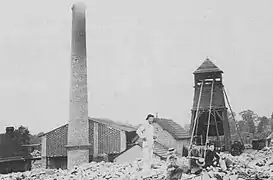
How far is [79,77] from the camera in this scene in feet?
57.2

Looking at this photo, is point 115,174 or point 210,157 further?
point 115,174

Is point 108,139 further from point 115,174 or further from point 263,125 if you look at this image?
point 263,125

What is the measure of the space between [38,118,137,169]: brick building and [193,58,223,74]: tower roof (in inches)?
287

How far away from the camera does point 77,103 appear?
1730cm

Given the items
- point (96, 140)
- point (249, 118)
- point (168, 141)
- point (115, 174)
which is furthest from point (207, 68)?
point (249, 118)

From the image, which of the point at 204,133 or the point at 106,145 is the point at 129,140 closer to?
the point at 106,145

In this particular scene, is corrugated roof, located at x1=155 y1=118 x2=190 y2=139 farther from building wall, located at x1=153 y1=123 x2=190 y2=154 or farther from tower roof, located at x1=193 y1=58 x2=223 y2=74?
tower roof, located at x1=193 y1=58 x2=223 y2=74

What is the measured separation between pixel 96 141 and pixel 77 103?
236 inches

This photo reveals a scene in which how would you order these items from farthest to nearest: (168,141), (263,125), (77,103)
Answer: (263,125) < (168,141) < (77,103)

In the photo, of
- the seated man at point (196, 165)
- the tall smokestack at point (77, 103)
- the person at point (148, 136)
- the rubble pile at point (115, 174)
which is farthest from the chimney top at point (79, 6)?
the seated man at point (196, 165)

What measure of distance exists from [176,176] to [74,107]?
33.0 ft

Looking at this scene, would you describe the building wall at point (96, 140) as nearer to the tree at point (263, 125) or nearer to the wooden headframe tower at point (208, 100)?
the wooden headframe tower at point (208, 100)

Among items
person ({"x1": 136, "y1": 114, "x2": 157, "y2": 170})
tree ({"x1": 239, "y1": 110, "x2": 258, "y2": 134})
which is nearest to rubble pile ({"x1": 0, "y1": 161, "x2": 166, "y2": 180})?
person ({"x1": 136, "y1": 114, "x2": 157, "y2": 170})

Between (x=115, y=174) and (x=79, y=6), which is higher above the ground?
(x=79, y=6)
